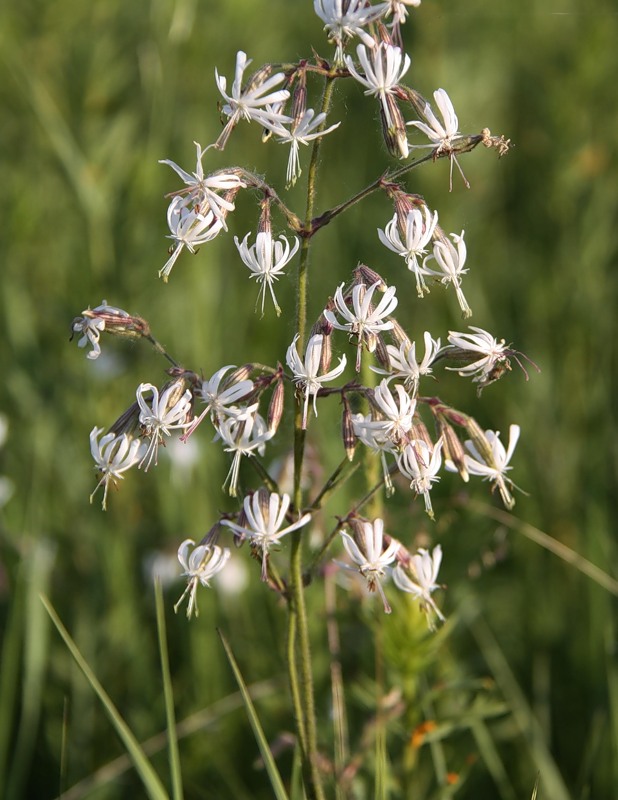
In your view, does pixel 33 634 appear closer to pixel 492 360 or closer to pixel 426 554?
pixel 426 554

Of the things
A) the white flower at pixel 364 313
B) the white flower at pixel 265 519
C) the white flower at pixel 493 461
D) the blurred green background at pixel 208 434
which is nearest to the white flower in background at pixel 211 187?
the white flower at pixel 364 313

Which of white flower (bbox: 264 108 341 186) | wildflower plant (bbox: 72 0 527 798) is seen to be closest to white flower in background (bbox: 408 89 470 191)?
wildflower plant (bbox: 72 0 527 798)

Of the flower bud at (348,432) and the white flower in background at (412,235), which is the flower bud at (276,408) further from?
the white flower in background at (412,235)

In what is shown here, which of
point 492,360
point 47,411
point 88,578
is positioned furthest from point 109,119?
point 492,360

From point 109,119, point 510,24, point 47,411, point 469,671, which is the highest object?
point 109,119

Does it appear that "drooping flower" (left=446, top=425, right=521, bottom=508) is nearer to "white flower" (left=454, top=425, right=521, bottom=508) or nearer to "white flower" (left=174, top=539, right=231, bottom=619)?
"white flower" (left=454, top=425, right=521, bottom=508)
